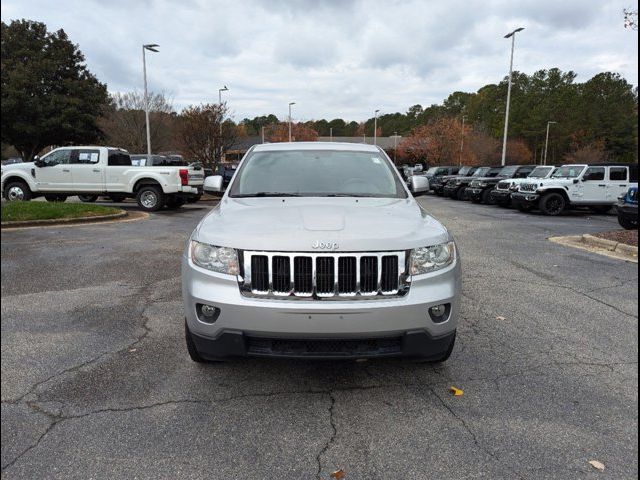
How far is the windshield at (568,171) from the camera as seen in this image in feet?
51.0

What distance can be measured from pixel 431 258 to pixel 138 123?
3496cm

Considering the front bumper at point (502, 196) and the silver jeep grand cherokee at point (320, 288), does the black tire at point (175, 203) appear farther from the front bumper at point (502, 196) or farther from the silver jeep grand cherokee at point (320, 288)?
the silver jeep grand cherokee at point (320, 288)

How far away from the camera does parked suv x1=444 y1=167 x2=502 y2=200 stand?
22.7m

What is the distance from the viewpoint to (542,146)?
6719cm

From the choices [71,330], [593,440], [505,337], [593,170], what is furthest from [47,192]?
[593,170]

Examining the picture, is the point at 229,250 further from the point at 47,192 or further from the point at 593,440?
the point at 47,192

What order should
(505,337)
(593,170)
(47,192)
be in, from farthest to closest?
(593,170) < (47,192) < (505,337)

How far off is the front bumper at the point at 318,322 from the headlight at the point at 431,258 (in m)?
0.05

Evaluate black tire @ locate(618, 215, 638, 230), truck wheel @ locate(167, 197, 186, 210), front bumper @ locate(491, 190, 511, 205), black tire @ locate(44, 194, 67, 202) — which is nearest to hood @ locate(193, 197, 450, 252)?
black tire @ locate(618, 215, 638, 230)

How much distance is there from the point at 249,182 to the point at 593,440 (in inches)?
124

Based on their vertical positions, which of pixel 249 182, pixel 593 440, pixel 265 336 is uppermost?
pixel 249 182

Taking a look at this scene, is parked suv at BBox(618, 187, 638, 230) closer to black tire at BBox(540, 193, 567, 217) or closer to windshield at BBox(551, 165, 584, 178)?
black tire at BBox(540, 193, 567, 217)

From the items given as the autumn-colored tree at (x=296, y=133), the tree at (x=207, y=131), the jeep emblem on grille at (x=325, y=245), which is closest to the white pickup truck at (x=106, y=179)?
the tree at (x=207, y=131)

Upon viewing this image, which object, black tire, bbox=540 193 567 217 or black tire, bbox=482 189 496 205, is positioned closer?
black tire, bbox=540 193 567 217
